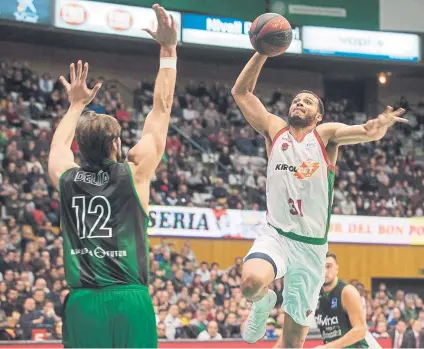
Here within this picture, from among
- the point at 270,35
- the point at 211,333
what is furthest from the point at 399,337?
the point at 270,35

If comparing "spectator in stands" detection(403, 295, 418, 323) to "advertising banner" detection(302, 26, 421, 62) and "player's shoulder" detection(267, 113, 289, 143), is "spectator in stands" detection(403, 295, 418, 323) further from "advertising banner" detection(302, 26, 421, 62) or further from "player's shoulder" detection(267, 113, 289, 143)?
"player's shoulder" detection(267, 113, 289, 143)

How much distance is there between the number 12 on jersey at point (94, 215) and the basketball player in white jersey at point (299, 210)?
2.68 m

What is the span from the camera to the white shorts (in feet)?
25.1

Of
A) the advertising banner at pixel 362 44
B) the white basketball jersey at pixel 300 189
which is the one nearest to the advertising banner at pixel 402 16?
the advertising banner at pixel 362 44

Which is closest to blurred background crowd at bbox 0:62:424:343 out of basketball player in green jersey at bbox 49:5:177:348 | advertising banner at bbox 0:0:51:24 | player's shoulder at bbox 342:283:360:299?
advertising banner at bbox 0:0:51:24

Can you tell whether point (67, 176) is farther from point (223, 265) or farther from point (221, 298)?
point (223, 265)

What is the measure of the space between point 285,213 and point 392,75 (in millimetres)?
24117

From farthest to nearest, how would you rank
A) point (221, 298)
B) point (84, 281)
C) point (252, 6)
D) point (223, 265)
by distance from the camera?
1. point (252, 6)
2. point (223, 265)
3. point (221, 298)
4. point (84, 281)

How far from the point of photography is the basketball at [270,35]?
25.2 feet

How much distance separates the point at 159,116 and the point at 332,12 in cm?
2307

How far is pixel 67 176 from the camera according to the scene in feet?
16.9

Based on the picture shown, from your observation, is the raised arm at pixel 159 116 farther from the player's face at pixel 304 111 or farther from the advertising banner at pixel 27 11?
the advertising banner at pixel 27 11

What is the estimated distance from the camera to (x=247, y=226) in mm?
21625

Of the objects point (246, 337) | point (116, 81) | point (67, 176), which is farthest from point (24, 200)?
point (67, 176)
